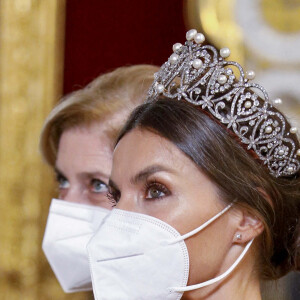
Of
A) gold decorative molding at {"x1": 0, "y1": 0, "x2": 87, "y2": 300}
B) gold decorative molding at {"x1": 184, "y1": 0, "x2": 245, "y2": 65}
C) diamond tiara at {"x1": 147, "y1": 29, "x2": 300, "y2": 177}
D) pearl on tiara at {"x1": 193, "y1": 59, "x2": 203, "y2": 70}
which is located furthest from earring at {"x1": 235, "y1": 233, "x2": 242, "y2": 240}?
gold decorative molding at {"x1": 0, "y1": 0, "x2": 87, "y2": 300}

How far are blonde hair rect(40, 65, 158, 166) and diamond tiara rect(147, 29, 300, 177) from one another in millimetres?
489

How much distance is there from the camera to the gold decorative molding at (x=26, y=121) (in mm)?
2969

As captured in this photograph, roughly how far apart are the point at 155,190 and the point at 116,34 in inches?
55.5

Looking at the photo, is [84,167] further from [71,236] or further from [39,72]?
[39,72]

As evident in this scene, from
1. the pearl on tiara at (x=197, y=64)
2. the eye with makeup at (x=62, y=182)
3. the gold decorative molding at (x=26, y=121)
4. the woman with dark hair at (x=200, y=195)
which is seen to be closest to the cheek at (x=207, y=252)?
the woman with dark hair at (x=200, y=195)

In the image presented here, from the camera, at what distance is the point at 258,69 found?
2.51 m

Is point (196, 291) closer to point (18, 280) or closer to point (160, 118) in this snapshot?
point (160, 118)

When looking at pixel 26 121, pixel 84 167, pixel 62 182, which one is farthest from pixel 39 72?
pixel 84 167

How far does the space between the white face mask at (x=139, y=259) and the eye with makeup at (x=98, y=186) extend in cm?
54

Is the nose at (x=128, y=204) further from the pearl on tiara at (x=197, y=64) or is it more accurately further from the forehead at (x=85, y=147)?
the forehead at (x=85, y=147)

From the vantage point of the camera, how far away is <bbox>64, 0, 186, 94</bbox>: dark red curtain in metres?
2.71

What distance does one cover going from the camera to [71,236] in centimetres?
213

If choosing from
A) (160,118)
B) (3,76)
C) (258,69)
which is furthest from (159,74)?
(3,76)

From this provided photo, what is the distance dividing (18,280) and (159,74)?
1.49 m
